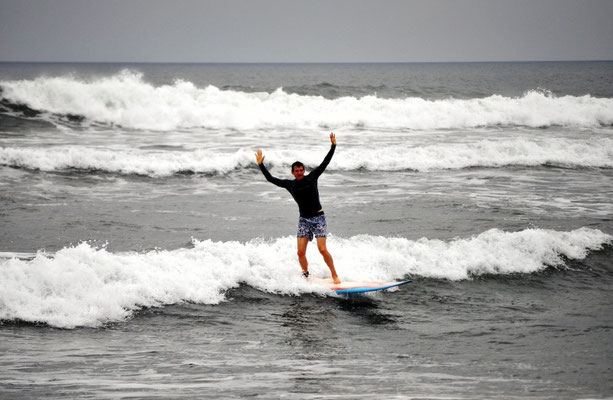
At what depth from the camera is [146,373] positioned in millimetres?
6512

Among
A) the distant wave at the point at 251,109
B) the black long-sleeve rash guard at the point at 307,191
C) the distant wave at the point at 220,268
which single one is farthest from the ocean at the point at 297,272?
the distant wave at the point at 251,109

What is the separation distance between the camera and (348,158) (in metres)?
21.4

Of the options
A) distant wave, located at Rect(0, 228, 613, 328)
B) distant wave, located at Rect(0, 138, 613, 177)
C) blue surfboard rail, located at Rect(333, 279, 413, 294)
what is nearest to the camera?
distant wave, located at Rect(0, 228, 613, 328)

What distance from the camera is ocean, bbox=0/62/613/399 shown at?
6586mm

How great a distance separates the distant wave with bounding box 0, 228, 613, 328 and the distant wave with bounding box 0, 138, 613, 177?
28.4ft

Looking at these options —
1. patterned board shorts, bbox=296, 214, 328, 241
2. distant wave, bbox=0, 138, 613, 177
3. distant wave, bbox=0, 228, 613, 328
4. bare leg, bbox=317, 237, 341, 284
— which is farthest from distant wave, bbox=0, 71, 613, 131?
bare leg, bbox=317, 237, 341, 284

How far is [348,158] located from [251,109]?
1136 cm

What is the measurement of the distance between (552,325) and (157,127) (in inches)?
877

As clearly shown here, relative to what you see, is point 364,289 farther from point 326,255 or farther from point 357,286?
point 326,255

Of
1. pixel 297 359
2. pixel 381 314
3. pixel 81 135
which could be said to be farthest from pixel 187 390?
pixel 81 135

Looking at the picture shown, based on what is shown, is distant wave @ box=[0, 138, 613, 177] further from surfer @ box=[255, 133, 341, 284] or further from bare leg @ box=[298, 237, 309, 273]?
surfer @ box=[255, 133, 341, 284]

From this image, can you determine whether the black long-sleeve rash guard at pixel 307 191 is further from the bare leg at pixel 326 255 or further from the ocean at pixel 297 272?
the ocean at pixel 297 272

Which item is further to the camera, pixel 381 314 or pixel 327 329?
pixel 381 314

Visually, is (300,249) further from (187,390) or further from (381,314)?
(187,390)
